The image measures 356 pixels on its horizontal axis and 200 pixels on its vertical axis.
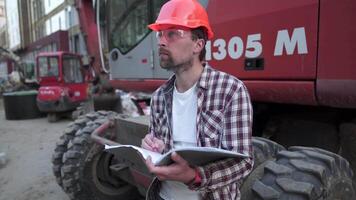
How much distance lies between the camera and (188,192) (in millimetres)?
1898

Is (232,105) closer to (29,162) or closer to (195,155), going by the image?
(195,155)

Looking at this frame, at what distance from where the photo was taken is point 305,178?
7.75 ft

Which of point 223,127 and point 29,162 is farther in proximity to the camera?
point 29,162

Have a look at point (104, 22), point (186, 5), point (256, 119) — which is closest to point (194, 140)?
point (186, 5)

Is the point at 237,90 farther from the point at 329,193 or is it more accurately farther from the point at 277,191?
the point at 329,193

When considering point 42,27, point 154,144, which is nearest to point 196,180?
point 154,144

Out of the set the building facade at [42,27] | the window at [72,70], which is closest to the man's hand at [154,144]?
the window at [72,70]

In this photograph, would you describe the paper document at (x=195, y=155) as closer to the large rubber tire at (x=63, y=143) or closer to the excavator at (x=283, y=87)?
the excavator at (x=283, y=87)

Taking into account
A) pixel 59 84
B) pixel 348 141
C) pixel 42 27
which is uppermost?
pixel 42 27

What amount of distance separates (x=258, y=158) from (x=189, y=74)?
1041 mm

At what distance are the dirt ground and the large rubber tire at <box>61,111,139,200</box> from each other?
1212 mm

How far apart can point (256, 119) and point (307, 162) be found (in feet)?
3.78

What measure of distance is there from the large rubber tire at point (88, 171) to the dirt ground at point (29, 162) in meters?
1.21

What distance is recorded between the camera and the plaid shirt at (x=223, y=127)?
5.63ft
